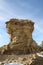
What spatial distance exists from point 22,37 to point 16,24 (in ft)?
8.21

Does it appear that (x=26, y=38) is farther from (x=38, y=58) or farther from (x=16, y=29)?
(x=38, y=58)

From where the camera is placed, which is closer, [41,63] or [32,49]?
[41,63]

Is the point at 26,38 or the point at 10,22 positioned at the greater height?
the point at 10,22

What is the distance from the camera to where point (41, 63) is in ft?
90.8

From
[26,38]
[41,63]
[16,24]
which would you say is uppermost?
[16,24]

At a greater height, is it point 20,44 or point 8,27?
point 8,27

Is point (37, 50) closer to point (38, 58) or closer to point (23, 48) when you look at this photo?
point (23, 48)

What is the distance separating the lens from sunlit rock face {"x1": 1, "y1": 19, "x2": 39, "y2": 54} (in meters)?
39.9

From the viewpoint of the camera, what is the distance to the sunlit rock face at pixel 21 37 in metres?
A: 39.9

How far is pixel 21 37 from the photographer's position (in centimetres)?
4053

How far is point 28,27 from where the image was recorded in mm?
40844

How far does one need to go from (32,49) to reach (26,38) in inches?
87.8

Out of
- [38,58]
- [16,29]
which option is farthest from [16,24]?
[38,58]

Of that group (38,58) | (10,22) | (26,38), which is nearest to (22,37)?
(26,38)
